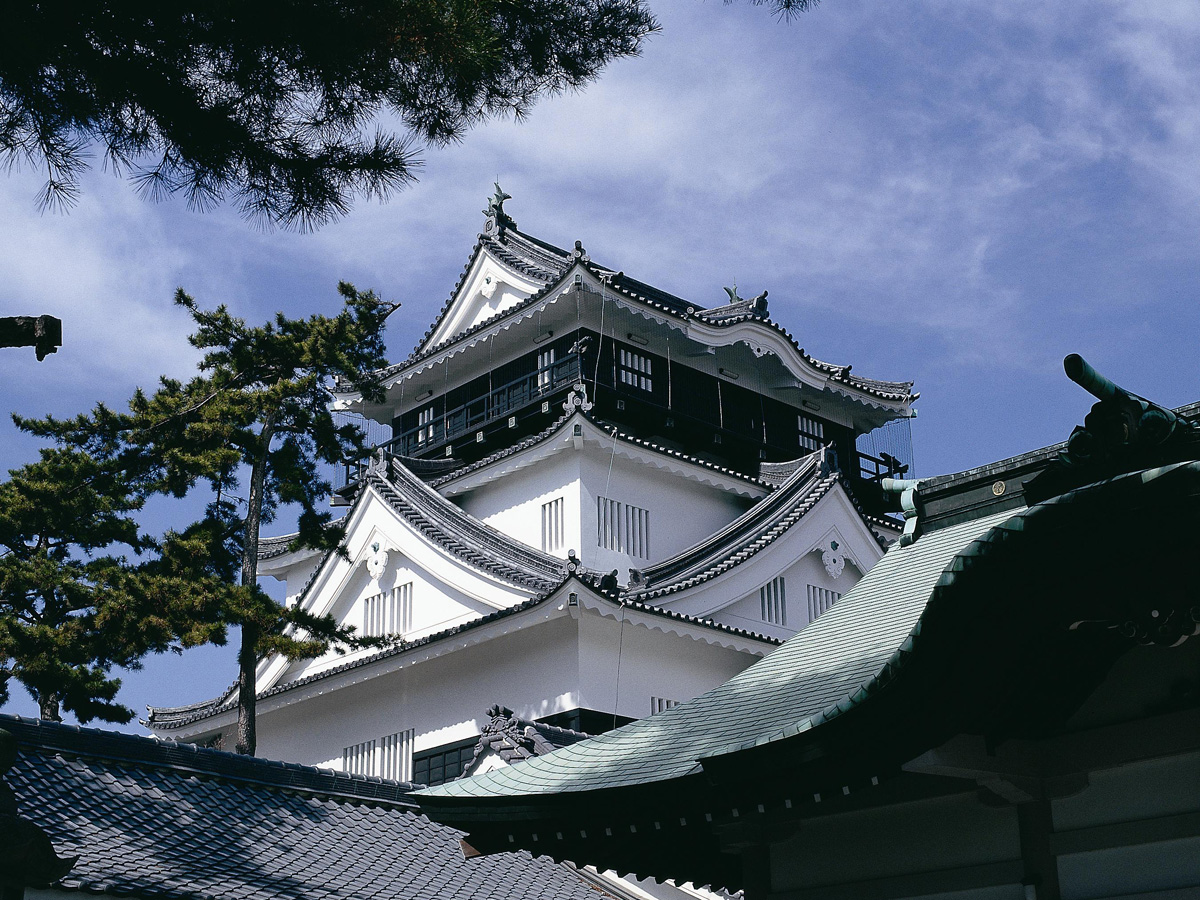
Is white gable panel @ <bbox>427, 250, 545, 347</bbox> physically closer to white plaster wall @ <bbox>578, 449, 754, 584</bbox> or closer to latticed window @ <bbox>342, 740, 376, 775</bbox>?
white plaster wall @ <bbox>578, 449, 754, 584</bbox>

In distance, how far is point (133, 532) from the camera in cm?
2152

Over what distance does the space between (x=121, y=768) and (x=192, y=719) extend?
14.3 m

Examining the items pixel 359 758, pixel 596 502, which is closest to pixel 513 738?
pixel 596 502

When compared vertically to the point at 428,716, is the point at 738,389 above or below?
above

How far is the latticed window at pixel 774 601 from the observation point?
24.0m

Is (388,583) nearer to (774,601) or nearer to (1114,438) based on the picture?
(774,601)

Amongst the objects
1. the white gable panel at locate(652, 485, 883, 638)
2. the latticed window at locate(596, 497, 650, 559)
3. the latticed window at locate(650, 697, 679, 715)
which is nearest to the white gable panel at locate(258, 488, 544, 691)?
the latticed window at locate(596, 497, 650, 559)

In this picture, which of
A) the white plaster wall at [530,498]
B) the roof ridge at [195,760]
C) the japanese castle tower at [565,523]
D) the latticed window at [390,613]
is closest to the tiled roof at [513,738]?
the roof ridge at [195,760]

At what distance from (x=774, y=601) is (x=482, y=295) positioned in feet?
31.6

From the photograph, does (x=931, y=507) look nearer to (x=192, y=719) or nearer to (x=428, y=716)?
(x=428, y=716)

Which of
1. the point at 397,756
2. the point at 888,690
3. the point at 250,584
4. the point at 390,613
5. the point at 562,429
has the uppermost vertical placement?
the point at 562,429

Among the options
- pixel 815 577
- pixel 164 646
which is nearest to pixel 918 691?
pixel 164 646

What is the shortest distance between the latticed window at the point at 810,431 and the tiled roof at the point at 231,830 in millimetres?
16474

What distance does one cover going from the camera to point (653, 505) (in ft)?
82.2
